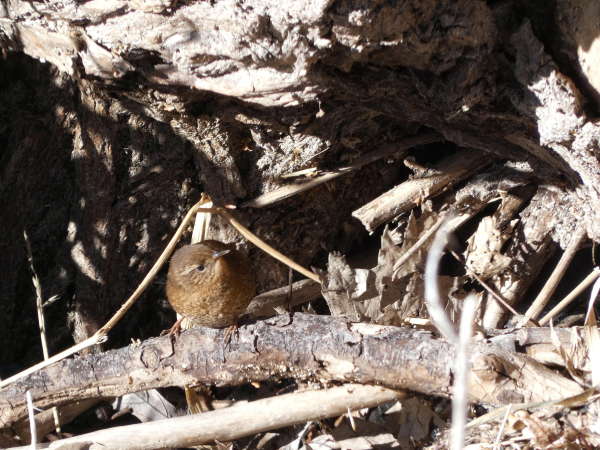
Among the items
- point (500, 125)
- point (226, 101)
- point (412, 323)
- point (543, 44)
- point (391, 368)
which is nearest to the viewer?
point (543, 44)

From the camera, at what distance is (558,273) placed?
9.58 feet

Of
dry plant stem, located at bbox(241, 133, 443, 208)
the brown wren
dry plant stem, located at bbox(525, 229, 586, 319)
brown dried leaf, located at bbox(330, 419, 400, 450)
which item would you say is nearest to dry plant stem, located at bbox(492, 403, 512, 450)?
brown dried leaf, located at bbox(330, 419, 400, 450)

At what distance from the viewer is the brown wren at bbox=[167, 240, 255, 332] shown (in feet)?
9.04

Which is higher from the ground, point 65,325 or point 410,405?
point 65,325

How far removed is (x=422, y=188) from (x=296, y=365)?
1264 millimetres

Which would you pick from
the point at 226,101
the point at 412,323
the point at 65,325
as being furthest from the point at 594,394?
the point at 65,325

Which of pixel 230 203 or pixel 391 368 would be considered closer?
pixel 391 368

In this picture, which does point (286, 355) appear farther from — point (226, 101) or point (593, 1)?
point (593, 1)

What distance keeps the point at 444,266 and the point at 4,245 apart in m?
3.07

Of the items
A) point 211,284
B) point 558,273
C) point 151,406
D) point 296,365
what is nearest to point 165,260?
point 211,284

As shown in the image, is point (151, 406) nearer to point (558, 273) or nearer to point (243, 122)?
point (243, 122)

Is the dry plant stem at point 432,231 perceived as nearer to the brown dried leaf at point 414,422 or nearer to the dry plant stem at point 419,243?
the dry plant stem at point 419,243

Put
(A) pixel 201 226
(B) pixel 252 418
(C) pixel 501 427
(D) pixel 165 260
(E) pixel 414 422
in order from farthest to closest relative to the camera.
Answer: (A) pixel 201 226
(D) pixel 165 260
(E) pixel 414 422
(B) pixel 252 418
(C) pixel 501 427

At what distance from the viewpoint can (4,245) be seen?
11.5 ft
